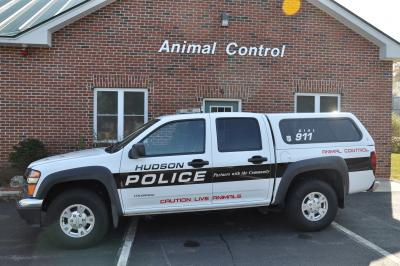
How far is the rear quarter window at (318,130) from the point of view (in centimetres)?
629

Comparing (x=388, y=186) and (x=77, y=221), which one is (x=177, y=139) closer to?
(x=77, y=221)

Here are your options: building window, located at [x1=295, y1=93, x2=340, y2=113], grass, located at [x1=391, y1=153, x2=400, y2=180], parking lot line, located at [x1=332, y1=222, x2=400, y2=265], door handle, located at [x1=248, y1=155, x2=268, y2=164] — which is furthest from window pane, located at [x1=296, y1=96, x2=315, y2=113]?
door handle, located at [x1=248, y1=155, x2=268, y2=164]

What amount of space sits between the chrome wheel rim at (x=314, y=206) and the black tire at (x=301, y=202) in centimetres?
3

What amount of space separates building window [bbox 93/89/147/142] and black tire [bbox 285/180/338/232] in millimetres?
4970

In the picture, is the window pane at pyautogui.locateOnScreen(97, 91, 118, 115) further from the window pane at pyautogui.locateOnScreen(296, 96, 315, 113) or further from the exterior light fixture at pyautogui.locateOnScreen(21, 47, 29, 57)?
the window pane at pyautogui.locateOnScreen(296, 96, 315, 113)

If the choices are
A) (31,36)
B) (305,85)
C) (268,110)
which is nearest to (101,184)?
(31,36)

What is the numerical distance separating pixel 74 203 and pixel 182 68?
217 inches

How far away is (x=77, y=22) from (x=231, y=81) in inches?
155

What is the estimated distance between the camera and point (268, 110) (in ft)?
34.9

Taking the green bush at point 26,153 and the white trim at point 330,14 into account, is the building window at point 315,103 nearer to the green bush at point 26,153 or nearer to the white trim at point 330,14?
the white trim at point 330,14

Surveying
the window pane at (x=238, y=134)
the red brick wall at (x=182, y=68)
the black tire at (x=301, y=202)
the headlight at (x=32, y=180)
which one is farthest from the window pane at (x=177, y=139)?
the red brick wall at (x=182, y=68)

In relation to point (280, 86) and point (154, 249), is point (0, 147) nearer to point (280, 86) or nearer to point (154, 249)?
point (154, 249)

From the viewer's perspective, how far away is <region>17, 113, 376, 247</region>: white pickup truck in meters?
5.48

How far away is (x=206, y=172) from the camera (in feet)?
19.0
